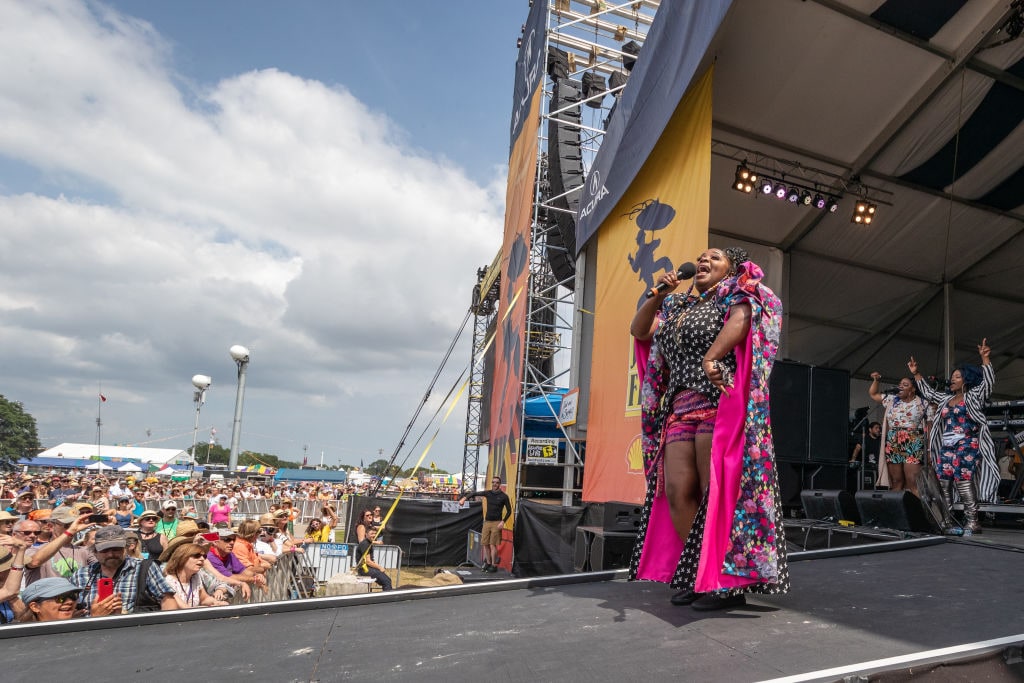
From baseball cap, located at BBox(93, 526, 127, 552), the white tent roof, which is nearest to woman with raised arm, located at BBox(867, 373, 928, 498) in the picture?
baseball cap, located at BBox(93, 526, 127, 552)

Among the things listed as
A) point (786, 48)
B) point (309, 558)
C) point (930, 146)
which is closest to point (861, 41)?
point (786, 48)

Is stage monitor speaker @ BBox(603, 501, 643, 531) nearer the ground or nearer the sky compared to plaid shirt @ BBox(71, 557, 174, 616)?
nearer the sky

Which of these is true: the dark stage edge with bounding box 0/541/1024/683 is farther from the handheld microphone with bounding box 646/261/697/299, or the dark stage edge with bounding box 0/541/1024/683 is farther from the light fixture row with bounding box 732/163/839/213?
the light fixture row with bounding box 732/163/839/213

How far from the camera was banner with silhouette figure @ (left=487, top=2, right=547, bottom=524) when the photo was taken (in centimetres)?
1013

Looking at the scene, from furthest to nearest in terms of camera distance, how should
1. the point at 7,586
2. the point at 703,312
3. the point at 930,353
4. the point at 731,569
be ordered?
the point at 930,353, the point at 7,586, the point at 703,312, the point at 731,569

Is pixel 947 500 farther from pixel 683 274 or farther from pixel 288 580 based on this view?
pixel 288 580

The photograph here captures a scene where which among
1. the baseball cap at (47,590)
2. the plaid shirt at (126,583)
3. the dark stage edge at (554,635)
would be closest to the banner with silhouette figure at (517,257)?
the plaid shirt at (126,583)

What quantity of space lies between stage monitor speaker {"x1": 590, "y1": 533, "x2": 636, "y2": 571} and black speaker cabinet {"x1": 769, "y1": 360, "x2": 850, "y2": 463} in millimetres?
3094

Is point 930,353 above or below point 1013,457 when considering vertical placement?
above

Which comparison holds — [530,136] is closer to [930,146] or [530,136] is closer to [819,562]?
[930,146]

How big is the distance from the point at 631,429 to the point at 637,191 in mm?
2886

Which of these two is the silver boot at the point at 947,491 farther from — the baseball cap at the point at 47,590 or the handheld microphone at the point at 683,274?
the baseball cap at the point at 47,590

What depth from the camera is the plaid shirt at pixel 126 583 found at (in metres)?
3.42

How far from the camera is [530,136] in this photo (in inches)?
435
